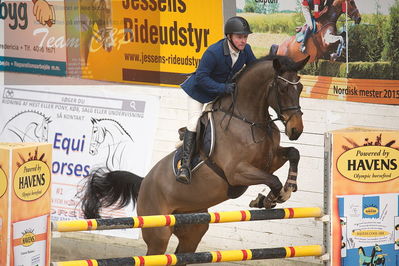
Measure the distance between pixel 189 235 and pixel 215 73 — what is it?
49.6 inches

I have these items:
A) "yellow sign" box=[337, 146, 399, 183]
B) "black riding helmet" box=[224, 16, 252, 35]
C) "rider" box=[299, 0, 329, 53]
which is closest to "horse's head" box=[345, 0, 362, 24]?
"rider" box=[299, 0, 329, 53]

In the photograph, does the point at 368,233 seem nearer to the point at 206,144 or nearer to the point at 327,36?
the point at 206,144

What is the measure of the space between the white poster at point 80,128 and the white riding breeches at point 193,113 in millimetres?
1855

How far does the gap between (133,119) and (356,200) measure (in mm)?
3245

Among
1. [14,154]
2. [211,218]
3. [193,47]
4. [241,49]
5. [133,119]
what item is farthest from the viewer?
[133,119]

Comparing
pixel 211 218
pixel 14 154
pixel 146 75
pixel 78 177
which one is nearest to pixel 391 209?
pixel 211 218

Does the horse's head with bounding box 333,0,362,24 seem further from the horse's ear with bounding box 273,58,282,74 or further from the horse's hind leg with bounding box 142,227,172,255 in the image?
the horse's hind leg with bounding box 142,227,172,255

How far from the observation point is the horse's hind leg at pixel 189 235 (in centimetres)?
659

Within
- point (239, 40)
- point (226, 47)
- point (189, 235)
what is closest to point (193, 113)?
point (226, 47)

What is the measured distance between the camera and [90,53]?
8594 millimetres

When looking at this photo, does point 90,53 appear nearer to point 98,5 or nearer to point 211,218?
point 98,5

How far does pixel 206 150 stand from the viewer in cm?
620

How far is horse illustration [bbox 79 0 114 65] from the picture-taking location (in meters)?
8.41

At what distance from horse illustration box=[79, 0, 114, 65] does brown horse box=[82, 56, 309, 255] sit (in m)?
2.17
